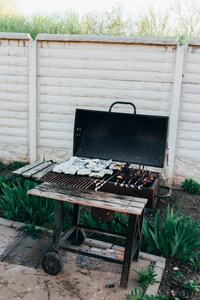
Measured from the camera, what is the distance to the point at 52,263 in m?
3.04

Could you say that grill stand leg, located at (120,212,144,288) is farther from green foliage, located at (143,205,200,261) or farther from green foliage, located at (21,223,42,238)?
green foliage, located at (21,223,42,238)

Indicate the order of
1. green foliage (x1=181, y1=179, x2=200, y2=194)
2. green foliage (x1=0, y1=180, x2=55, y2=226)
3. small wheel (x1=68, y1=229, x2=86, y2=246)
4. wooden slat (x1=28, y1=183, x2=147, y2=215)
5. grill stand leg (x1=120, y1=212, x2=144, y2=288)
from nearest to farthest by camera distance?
wooden slat (x1=28, y1=183, x2=147, y2=215) → grill stand leg (x1=120, y1=212, x2=144, y2=288) → small wheel (x1=68, y1=229, x2=86, y2=246) → green foliage (x1=0, y1=180, x2=55, y2=226) → green foliage (x1=181, y1=179, x2=200, y2=194)

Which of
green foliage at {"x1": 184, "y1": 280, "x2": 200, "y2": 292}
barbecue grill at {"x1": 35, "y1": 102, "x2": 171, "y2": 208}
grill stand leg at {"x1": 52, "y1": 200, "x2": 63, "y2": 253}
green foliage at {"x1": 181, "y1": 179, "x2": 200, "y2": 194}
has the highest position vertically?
barbecue grill at {"x1": 35, "y1": 102, "x2": 171, "y2": 208}

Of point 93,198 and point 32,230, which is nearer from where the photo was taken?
point 93,198

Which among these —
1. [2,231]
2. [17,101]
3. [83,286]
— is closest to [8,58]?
[17,101]

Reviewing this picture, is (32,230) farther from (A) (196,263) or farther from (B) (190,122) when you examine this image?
(B) (190,122)

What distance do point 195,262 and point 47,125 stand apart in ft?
12.1

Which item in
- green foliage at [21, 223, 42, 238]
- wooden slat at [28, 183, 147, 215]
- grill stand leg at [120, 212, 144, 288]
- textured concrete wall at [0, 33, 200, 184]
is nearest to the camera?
wooden slat at [28, 183, 147, 215]

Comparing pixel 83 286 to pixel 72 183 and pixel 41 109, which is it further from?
pixel 41 109

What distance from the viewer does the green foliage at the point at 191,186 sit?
5371 millimetres

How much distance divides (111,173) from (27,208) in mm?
1455

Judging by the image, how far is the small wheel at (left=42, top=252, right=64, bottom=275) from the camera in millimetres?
3018

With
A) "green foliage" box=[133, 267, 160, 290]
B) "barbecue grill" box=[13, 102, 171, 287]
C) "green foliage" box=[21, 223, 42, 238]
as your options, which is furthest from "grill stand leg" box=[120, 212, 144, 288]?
"green foliage" box=[21, 223, 42, 238]

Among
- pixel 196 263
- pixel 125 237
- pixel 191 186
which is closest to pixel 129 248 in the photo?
pixel 125 237
